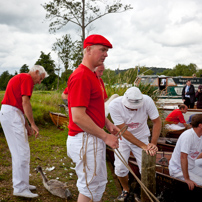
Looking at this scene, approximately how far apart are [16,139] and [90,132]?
1.86m

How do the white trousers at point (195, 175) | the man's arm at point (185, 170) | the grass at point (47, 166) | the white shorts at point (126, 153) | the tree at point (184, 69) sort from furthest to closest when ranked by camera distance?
the tree at point (184, 69), the grass at point (47, 166), the white shorts at point (126, 153), the white trousers at point (195, 175), the man's arm at point (185, 170)

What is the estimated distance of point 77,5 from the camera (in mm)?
14391

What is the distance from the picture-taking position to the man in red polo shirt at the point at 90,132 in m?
1.83

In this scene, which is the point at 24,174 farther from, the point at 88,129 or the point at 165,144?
the point at 165,144

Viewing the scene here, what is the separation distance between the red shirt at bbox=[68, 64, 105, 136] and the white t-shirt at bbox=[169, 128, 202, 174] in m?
1.63

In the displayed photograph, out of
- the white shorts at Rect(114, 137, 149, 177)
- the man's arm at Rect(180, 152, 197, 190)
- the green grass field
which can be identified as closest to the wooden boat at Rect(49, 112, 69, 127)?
the green grass field

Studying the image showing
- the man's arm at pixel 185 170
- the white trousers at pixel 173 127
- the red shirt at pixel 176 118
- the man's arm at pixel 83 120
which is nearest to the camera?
the man's arm at pixel 83 120

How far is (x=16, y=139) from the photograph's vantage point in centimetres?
324

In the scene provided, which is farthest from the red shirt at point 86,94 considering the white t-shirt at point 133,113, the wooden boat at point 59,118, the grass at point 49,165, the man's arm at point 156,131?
the wooden boat at point 59,118

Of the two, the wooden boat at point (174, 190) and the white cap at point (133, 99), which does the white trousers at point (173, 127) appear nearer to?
the wooden boat at point (174, 190)

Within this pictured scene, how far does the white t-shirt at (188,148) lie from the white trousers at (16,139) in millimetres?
2286

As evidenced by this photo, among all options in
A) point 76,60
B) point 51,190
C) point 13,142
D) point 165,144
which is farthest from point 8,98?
point 76,60

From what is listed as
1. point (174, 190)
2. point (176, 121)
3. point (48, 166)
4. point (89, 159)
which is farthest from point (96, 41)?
point (176, 121)

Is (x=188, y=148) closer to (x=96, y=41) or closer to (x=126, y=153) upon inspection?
(x=126, y=153)
